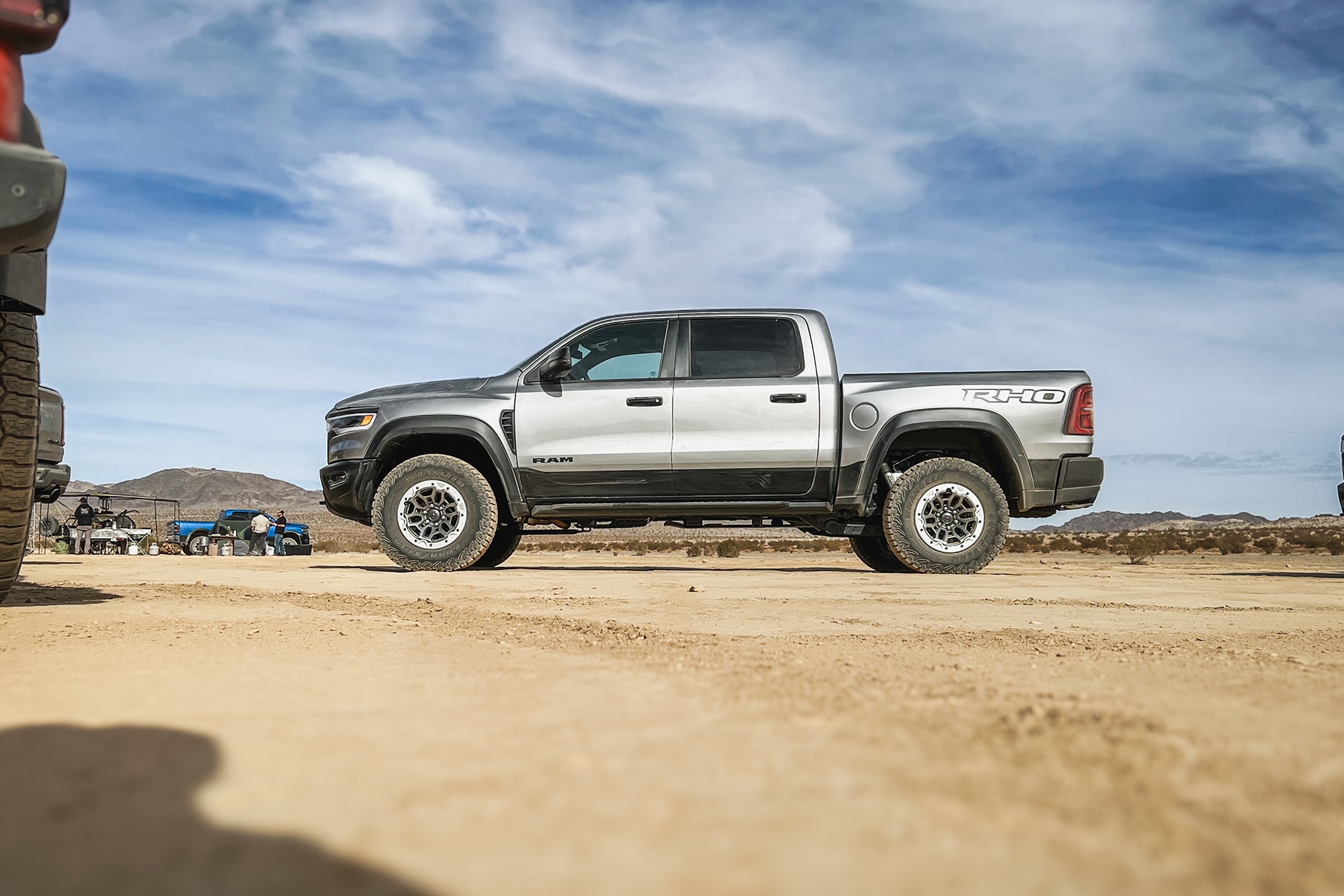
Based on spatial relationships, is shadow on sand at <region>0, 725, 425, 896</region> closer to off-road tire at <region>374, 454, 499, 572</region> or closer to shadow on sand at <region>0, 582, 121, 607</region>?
shadow on sand at <region>0, 582, 121, 607</region>

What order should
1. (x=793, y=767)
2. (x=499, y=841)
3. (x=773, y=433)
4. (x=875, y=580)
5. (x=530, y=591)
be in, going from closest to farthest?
(x=499, y=841), (x=793, y=767), (x=530, y=591), (x=875, y=580), (x=773, y=433)

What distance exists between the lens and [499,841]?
105 cm

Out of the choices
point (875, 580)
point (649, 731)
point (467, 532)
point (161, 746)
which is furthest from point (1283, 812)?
point (467, 532)

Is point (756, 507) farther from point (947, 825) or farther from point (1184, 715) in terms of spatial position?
point (947, 825)

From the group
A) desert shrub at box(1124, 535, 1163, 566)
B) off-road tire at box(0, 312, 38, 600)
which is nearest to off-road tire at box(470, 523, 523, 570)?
off-road tire at box(0, 312, 38, 600)

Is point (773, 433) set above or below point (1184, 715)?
above

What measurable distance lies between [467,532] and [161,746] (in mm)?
6358

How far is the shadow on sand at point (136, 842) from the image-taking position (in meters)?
0.93

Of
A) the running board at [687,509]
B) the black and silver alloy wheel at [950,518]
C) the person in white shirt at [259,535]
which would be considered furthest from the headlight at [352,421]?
the person in white shirt at [259,535]

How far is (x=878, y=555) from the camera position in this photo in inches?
366

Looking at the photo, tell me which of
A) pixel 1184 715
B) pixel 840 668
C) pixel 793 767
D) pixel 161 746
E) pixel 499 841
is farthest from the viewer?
pixel 840 668

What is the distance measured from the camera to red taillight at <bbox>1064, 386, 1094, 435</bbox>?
7.66 meters

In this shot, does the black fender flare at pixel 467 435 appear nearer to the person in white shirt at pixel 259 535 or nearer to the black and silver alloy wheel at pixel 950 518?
the black and silver alloy wheel at pixel 950 518

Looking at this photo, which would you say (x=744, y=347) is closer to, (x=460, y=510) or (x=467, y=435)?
(x=467, y=435)
